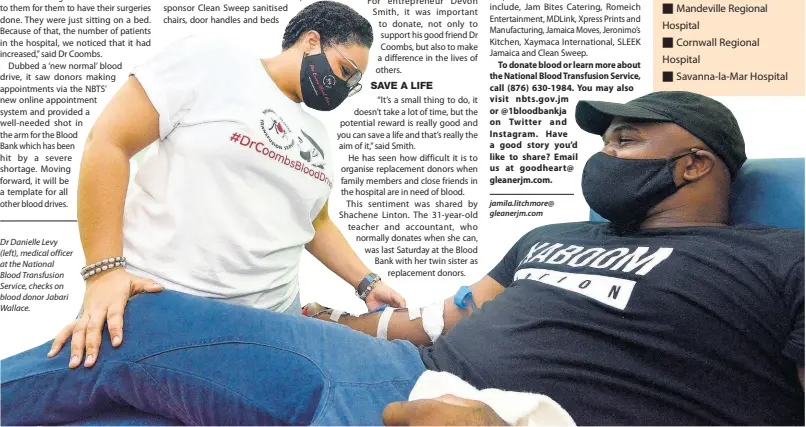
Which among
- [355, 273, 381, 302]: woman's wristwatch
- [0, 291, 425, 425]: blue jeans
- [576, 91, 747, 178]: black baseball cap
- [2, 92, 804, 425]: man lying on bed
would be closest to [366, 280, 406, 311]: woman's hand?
[355, 273, 381, 302]: woman's wristwatch

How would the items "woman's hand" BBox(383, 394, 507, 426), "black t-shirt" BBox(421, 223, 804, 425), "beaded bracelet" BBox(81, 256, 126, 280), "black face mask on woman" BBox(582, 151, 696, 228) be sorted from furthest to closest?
"black face mask on woman" BBox(582, 151, 696, 228) < "beaded bracelet" BBox(81, 256, 126, 280) < "black t-shirt" BBox(421, 223, 804, 425) < "woman's hand" BBox(383, 394, 507, 426)

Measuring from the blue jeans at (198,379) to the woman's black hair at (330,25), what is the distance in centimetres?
67

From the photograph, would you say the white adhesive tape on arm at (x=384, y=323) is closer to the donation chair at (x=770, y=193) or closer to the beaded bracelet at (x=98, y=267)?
the beaded bracelet at (x=98, y=267)

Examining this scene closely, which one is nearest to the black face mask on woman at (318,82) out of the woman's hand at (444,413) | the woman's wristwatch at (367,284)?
the woman's wristwatch at (367,284)

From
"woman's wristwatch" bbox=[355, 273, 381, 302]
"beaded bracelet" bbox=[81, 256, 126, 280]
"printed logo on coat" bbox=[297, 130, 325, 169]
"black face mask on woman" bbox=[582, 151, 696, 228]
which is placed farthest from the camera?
"woman's wristwatch" bbox=[355, 273, 381, 302]

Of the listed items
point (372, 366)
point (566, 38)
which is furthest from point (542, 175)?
point (372, 366)

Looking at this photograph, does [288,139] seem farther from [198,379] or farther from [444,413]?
[444,413]

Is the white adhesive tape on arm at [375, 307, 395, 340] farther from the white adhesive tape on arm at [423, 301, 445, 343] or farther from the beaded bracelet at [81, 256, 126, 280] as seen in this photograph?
the beaded bracelet at [81, 256, 126, 280]

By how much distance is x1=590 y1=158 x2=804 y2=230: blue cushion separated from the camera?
1.04 metres

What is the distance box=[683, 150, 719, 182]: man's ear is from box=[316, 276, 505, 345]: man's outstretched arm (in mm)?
466

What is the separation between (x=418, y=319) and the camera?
1248 mm

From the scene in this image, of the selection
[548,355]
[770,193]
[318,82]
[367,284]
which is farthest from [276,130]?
[770,193]

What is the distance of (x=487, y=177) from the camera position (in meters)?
1.29

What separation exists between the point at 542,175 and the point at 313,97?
0.57 meters
